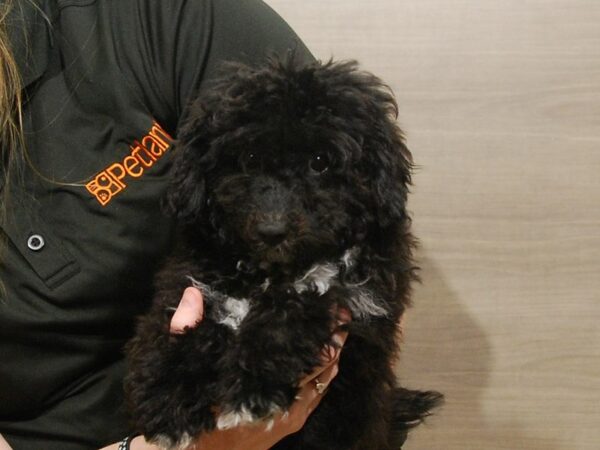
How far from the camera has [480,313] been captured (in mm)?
1828

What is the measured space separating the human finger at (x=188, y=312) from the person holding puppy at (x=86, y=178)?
0.84 ft

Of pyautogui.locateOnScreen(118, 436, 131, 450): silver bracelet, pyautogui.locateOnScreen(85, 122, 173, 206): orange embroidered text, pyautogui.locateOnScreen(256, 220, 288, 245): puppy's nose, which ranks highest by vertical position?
pyautogui.locateOnScreen(256, 220, 288, 245): puppy's nose

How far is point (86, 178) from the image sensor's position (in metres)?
1.29

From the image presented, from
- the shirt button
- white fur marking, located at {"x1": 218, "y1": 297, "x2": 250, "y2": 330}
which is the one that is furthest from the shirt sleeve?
white fur marking, located at {"x1": 218, "y1": 297, "x2": 250, "y2": 330}

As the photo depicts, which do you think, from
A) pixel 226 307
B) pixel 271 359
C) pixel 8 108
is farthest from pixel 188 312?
pixel 8 108

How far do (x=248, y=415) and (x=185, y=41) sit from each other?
0.72 metres

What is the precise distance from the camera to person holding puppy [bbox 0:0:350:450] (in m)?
1.26

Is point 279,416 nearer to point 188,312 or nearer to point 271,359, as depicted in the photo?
point 271,359

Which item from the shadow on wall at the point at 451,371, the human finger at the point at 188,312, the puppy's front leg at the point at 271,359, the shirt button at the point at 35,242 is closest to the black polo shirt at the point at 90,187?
the shirt button at the point at 35,242

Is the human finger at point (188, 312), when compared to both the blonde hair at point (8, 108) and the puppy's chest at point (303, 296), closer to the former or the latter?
the puppy's chest at point (303, 296)

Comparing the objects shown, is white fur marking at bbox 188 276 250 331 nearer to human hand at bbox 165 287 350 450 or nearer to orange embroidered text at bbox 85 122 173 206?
human hand at bbox 165 287 350 450

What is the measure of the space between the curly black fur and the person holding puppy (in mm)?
168

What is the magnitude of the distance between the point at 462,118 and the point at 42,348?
1.06m

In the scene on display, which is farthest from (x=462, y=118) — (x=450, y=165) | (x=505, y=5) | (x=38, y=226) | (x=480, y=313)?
(x=38, y=226)
